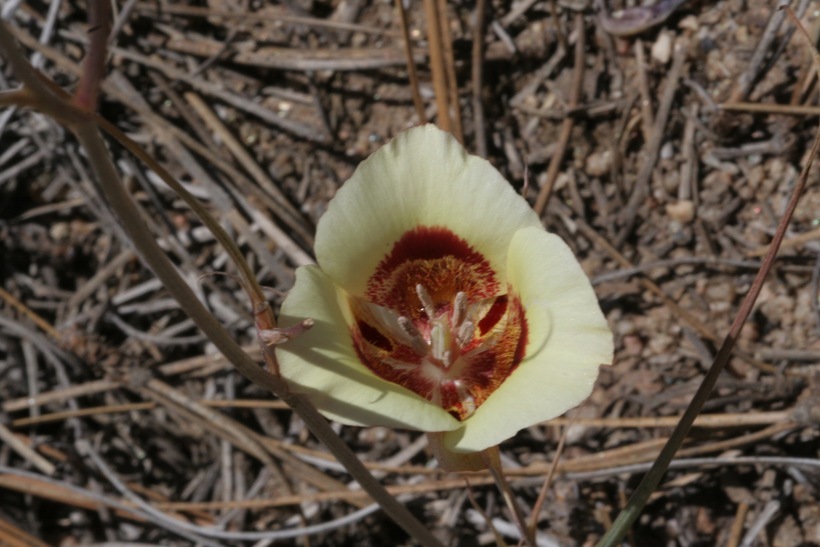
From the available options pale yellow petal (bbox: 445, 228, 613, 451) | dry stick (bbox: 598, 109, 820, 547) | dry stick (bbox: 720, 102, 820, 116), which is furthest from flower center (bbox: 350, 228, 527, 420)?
dry stick (bbox: 720, 102, 820, 116)

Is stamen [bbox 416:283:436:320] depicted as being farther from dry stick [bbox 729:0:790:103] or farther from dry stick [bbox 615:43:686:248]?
dry stick [bbox 729:0:790:103]

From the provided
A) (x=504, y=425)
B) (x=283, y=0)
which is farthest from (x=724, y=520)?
(x=283, y=0)

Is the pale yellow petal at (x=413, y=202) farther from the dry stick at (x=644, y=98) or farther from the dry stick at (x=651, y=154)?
the dry stick at (x=644, y=98)

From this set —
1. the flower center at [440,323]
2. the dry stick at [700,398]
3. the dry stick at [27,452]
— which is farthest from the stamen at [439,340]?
the dry stick at [27,452]

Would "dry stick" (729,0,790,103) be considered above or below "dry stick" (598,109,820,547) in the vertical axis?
above

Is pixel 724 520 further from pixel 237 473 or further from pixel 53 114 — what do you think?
pixel 53 114

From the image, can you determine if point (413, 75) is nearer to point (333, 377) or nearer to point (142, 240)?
point (333, 377)
